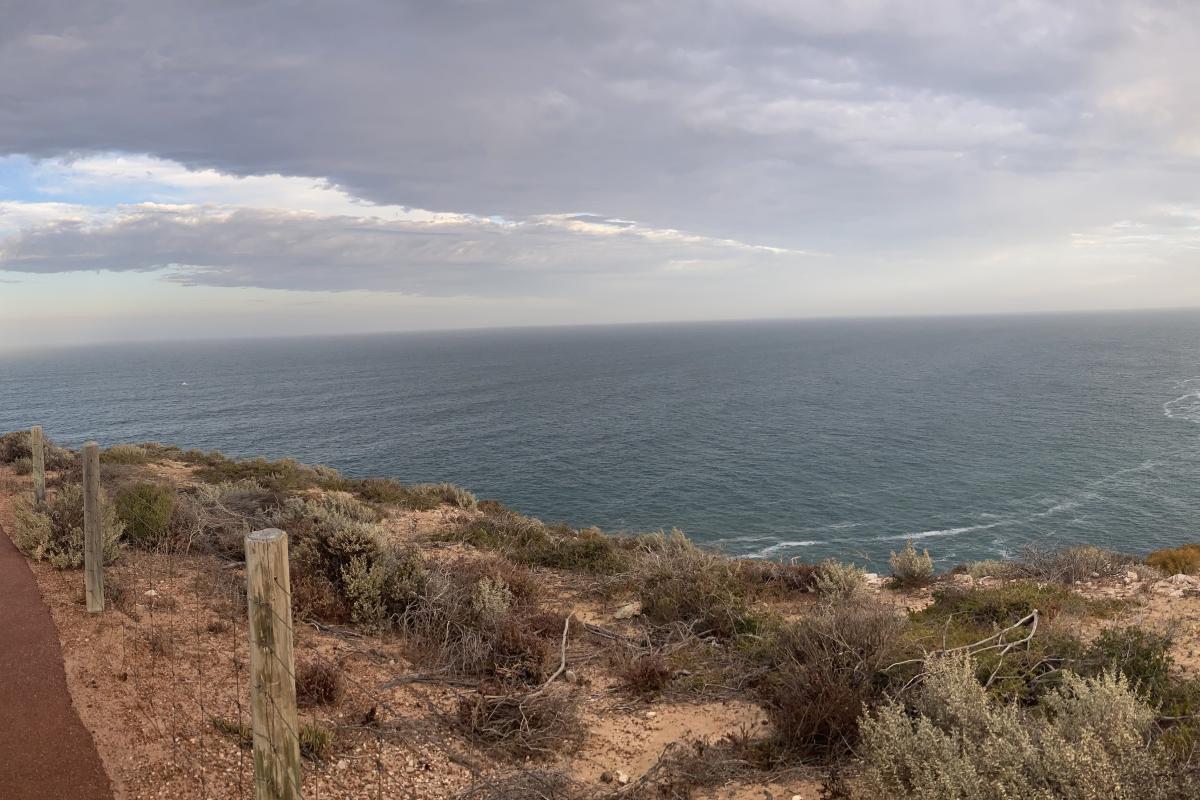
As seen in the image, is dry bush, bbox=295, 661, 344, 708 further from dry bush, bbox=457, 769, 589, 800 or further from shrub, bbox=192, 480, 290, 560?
shrub, bbox=192, 480, 290, 560

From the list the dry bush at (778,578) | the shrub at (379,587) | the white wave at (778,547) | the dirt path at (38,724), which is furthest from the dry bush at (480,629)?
the white wave at (778,547)

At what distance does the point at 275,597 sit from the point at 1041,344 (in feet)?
532

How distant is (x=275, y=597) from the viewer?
3506 mm

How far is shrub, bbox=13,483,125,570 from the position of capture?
9.16 m

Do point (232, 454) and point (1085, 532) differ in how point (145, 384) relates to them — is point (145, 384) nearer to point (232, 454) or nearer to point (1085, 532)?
point (232, 454)

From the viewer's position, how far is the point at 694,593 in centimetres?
901

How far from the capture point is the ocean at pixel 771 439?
30.8m

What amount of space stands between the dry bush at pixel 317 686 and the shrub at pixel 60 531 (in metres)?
4.62

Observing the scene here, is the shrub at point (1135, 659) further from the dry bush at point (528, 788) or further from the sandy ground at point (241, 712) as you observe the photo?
the dry bush at point (528, 788)

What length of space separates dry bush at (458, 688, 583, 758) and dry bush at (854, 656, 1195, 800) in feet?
8.46

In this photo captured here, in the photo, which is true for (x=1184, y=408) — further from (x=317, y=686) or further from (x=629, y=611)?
(x=317, y=686)

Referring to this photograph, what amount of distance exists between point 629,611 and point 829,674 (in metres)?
3.73

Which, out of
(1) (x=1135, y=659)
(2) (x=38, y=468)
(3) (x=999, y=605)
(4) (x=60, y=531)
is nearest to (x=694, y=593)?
(3) (x=999, y=605)

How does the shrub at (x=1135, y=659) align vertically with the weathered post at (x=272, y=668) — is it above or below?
below
